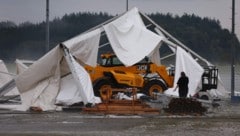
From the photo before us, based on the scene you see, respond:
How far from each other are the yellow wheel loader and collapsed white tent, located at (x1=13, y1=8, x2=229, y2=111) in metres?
1.55

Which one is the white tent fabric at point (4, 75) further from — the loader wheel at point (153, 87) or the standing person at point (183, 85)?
the standing person at point (183, 85)

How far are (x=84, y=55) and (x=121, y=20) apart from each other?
15.5 feet

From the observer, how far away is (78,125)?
20.4 meters

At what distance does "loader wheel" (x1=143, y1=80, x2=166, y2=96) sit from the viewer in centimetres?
3177

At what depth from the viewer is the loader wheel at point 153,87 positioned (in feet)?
104

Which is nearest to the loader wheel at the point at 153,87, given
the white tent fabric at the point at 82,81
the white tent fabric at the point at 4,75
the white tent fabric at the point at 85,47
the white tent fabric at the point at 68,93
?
the white tent fabric at the point at 85,47

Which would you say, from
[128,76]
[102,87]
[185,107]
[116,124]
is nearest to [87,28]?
[128,76]

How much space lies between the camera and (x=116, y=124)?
2091 centimetres

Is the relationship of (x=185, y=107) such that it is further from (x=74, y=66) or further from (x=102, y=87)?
(x=102, y=87)

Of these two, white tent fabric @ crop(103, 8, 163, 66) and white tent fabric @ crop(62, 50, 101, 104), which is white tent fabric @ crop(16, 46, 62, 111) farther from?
white tent fabric @ crop(103, 8, 163, 66)

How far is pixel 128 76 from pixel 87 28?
5.32 meters

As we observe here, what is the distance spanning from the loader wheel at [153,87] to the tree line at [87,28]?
169 inches

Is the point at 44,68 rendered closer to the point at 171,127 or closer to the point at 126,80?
the point at 126,80

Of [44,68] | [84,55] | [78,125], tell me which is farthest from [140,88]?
[78,125]
